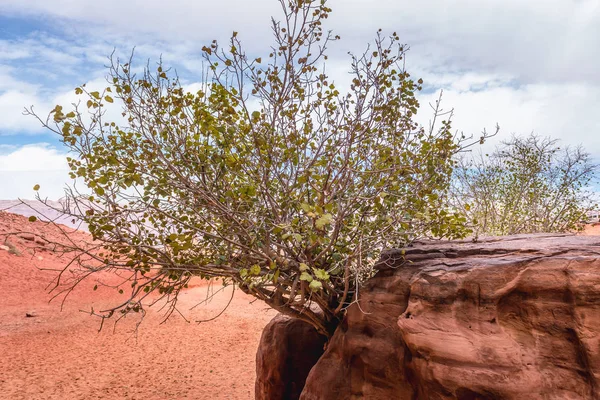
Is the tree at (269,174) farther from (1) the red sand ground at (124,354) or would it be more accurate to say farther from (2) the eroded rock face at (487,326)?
(1) the red sand ground at (124,354)

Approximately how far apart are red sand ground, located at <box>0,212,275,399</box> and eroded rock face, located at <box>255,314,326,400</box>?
2.46 meters

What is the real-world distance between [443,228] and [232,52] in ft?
12.7

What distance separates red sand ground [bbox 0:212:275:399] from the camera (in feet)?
35.3

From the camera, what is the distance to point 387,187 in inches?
258

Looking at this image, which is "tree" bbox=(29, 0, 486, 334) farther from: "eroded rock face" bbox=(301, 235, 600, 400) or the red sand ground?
the red sand ground

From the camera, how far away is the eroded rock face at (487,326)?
482 centimetres

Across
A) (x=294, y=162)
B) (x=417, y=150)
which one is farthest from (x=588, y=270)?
(x=294, y=162)

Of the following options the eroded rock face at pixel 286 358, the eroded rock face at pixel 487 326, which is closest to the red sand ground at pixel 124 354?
the eroded rock face at pixel 286 358

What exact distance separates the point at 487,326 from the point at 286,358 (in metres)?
3.98

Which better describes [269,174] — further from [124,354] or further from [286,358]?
[124,354]

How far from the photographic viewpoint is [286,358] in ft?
27.0

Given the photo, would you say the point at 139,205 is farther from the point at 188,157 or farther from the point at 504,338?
the point at 504,338

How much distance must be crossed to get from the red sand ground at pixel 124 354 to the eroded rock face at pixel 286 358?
2465mm

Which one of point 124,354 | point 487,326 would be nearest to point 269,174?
point 487,326
